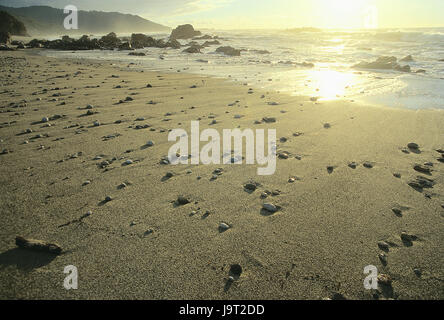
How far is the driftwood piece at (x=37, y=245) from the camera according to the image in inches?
77.7

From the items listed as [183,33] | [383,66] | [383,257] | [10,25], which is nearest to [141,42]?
[183,33]

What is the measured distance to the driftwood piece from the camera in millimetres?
1973

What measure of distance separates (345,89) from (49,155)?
26.3 ft

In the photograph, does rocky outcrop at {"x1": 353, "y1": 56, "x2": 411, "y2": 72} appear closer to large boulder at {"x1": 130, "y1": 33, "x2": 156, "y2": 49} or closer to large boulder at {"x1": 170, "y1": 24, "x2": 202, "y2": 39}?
large boulder at {"x1": 130, "y1": 33, "x2": 156, "y2": 49}

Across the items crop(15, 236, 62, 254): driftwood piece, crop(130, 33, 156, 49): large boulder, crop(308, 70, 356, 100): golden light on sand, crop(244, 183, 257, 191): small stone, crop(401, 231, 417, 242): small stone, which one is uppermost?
crop(130, 33, 156, 49): large boulder

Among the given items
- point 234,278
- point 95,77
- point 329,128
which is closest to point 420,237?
point 234,278

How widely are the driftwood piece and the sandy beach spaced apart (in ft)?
0.14

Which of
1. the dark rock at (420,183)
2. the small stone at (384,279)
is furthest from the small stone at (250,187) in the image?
the dark rock at (420,183)

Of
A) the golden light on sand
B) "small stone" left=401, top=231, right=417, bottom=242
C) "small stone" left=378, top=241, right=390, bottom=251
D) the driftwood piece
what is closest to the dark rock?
"small stone" left=401, top=231, right=417, bottom=242

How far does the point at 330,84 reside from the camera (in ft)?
29.6

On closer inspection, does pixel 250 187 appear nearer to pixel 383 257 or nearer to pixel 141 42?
pixel 383 257

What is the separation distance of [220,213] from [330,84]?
8.12m

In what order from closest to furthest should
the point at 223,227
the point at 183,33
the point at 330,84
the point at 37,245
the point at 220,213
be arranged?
the point at 37,245 → the point at 223,227 → the point at 220,213 → the point at 330,84 → the point at 183,33

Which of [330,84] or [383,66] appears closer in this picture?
[330,84]
